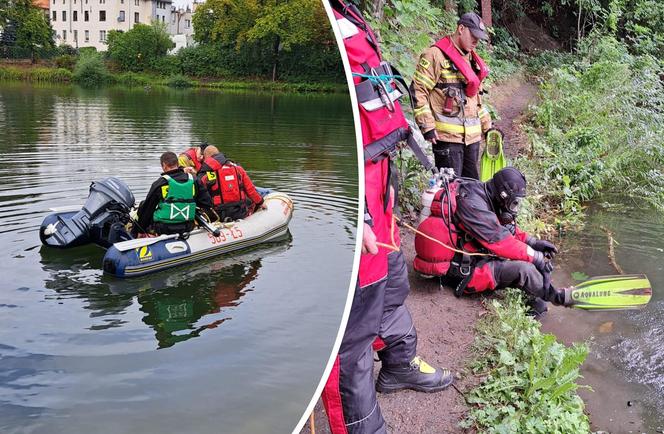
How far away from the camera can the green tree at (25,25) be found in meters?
1.04

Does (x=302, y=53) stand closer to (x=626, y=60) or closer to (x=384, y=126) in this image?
(x=384, y=126)

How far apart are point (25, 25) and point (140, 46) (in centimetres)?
19

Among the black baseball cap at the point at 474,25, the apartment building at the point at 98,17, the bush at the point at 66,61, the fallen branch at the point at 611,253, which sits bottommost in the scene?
the fallen branch at the point at 611,253

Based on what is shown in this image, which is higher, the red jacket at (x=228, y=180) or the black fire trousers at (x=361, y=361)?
the red jacket at (x=228, y=180)

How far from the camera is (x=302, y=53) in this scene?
46.2 inches

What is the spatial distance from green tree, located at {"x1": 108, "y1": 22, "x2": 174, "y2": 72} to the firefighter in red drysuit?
35 cm

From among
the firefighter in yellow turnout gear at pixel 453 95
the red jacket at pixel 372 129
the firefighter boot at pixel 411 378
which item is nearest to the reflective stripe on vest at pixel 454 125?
the firefighter in yellow turnout gear at pixel 453 95

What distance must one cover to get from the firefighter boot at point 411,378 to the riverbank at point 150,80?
1.96 metres

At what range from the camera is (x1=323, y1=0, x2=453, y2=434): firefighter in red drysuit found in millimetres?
1512

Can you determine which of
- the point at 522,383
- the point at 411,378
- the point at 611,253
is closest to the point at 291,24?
the point at 411,378

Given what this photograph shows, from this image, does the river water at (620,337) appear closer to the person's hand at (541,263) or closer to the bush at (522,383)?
the bush at (522,383)

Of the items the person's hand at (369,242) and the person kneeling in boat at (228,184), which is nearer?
the person kneeling in boat at (228,184)

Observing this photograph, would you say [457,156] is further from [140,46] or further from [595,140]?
[595,140]

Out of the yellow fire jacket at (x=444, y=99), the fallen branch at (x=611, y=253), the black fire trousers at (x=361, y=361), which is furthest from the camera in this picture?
the fallen branch at (x=611, y=253)
